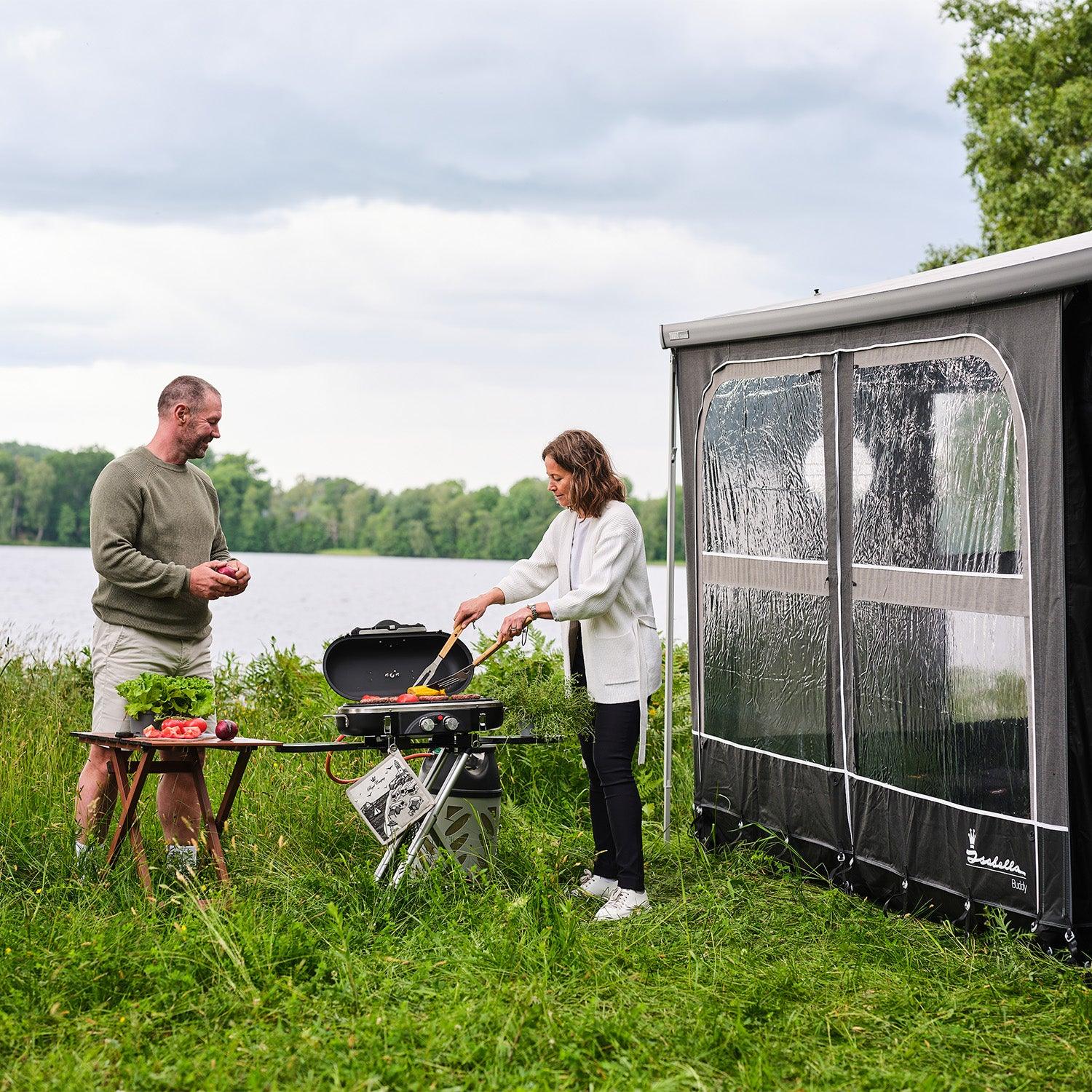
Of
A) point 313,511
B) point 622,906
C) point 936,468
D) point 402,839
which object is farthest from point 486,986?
point 313,511

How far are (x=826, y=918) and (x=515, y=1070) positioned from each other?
178 cm

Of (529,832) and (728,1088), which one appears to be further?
(529,832)

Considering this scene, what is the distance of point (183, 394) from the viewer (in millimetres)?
4637

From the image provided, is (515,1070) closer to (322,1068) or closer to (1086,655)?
(322,1068)

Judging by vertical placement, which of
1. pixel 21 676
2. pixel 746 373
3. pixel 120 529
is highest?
pixel 746 373

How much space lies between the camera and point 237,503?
23438 millimetres

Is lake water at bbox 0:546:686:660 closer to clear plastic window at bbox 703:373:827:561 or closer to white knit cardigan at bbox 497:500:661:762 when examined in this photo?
clear plastic window at bbox 703:373:827:561

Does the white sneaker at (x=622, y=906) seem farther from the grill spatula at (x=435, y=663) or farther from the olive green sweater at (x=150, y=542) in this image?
the olive green sweater at (x=150, y=542)

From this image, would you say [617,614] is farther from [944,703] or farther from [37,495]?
[37,495]

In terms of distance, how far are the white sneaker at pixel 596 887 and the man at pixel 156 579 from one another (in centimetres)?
143

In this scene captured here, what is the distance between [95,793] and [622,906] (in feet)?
6.25

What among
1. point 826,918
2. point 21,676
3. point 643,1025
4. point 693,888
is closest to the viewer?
point 643,1025

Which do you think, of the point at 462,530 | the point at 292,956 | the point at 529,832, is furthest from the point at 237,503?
the point at 292,956

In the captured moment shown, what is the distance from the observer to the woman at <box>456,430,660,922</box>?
458 cm
